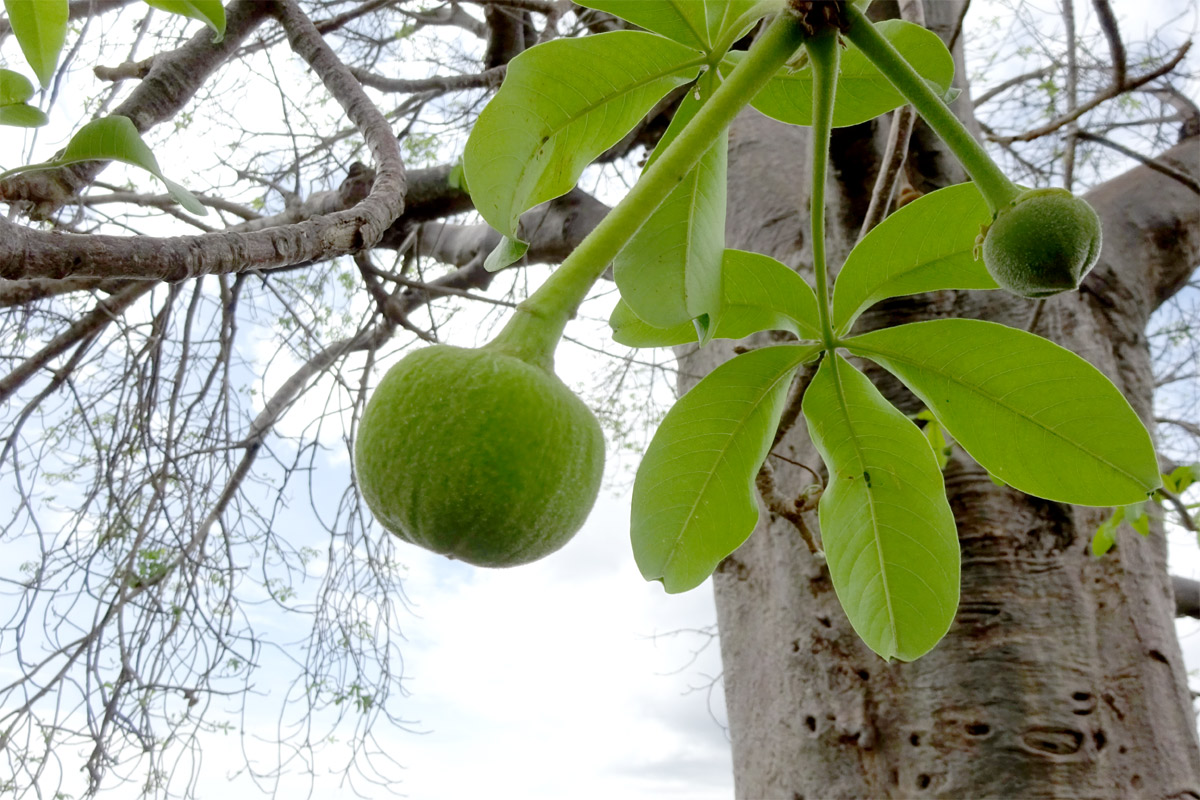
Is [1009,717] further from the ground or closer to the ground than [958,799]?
further from the ground

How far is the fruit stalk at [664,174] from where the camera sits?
0.53 m

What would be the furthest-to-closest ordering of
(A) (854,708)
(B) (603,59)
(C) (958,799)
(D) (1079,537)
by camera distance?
(D) (1079,537) → (A) (854,708) → (C) (958,799) → (B) (603,59)

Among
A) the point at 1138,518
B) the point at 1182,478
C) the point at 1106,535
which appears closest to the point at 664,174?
the point at 1106,535

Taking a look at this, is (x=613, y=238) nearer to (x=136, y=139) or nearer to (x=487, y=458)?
(x=487, y=458)

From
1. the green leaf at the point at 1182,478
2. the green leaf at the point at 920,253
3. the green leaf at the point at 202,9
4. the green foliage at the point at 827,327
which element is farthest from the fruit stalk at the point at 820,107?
the green leaf at the point at 1182,478

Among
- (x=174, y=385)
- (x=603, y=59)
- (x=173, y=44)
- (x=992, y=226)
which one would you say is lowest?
(x=992, y=226)

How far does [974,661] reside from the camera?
1421mm

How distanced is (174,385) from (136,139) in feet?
7.12

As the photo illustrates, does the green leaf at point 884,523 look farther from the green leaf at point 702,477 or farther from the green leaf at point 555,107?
the green leaf at point 555,107

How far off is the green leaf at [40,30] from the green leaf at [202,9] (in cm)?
17

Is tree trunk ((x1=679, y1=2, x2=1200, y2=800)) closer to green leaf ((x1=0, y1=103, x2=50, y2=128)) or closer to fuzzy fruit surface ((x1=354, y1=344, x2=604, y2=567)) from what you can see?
fuzzy fruit surface ((x1=354, y1=344, x2=604, y2=567))

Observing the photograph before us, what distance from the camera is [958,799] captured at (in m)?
1.34

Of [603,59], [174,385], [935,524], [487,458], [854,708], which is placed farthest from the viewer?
[174,385]

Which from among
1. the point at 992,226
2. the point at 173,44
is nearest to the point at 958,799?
the point at 992,226
